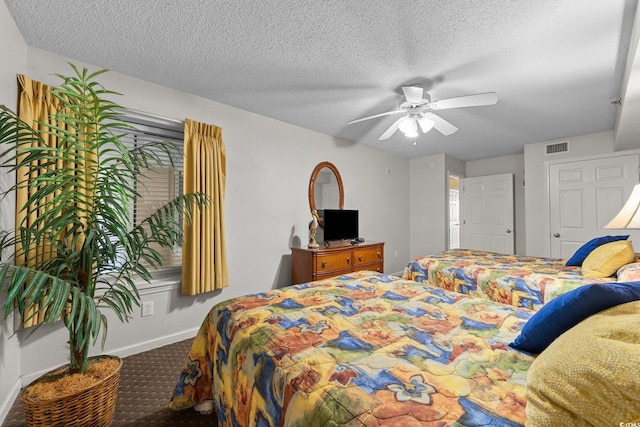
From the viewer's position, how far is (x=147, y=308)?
2391 mm

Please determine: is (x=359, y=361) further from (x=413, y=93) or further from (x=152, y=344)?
(x=152, y=344)

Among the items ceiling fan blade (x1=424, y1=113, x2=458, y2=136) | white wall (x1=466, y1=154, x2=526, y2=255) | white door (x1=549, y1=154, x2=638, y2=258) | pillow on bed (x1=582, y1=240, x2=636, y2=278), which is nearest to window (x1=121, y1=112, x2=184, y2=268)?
ceiling fan blade (x1=424, y1=113, x2=458, y2=136)

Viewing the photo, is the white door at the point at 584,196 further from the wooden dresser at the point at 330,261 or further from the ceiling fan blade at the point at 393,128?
the ceiling fan blade at the point at 393,128

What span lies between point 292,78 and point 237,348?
6.86 ft

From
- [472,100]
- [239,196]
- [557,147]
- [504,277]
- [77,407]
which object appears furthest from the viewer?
[557,147]

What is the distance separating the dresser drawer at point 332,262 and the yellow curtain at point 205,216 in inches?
39.7

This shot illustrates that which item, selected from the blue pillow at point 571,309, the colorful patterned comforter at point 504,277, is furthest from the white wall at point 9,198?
the colorful patterned comforter at point 504,277

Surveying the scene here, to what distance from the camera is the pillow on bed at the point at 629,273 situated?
1682mm

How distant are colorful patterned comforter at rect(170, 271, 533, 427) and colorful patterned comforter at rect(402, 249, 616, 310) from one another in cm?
93

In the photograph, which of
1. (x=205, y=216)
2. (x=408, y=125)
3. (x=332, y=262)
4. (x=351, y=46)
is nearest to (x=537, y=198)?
(x=408, y=125)

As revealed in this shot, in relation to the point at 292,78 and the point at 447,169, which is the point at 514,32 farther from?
the point at 447,169

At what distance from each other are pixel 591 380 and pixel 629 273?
72.8 inches

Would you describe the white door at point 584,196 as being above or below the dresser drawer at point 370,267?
above

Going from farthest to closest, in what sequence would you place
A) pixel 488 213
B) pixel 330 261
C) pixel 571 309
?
pixel 488 213 → pixel 330 261 → pixel 571 309
